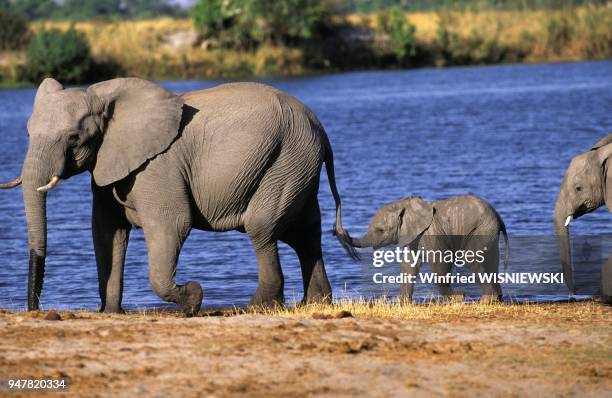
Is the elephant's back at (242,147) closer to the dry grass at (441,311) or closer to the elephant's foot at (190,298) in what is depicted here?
the elephant's foot at (190,298)

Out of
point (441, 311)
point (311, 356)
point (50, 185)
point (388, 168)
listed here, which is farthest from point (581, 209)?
point (388, 168)

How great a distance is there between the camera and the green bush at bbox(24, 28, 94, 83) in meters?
58.6

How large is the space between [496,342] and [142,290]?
6878mm

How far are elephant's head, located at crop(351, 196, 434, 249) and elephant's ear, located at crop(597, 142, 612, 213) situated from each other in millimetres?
1549

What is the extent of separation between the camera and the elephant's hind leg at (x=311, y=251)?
1195 centimetres

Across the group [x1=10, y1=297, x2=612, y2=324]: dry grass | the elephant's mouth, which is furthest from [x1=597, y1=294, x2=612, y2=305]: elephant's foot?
the elephant's mouth

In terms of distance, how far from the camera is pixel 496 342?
352 inches

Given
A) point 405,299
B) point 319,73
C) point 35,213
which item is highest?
point 35,213

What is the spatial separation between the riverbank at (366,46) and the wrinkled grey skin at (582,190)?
52193mm

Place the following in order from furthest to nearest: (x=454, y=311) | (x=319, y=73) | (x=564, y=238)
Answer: (x=319, y=73)
(x=564, y=238)
(x=454, y=311)

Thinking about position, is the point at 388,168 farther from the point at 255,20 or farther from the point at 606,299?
the point at 255,20

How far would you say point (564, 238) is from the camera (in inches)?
464

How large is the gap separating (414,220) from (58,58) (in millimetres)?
48225

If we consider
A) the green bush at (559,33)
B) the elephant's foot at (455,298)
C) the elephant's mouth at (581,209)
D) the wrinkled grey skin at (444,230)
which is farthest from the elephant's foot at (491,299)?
the green bush at (559,33)
